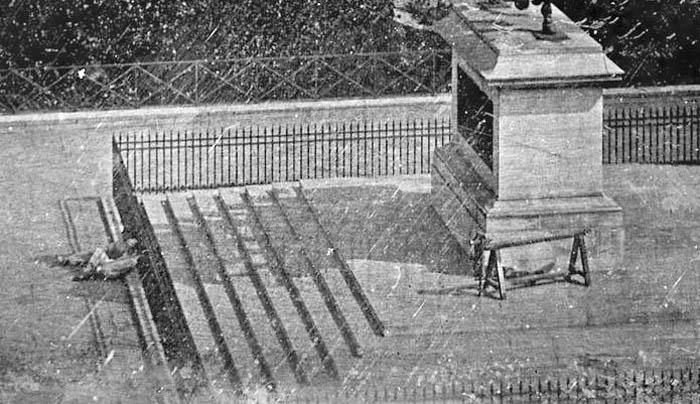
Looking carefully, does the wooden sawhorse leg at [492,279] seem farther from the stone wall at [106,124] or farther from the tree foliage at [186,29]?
the tree foliage at [186,29]

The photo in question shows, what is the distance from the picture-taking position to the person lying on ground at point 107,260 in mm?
22609

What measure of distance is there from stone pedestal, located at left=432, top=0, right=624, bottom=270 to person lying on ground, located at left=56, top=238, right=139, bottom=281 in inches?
156

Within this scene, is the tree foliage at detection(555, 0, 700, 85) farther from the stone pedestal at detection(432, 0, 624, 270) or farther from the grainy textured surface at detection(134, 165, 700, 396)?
the stone pedestal at detection(432, 0, 624, 270)

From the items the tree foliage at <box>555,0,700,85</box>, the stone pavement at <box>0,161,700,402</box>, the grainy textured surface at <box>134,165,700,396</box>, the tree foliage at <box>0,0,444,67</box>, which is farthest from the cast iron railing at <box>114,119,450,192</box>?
the tree foliage at <box>555,0,700,85</box>

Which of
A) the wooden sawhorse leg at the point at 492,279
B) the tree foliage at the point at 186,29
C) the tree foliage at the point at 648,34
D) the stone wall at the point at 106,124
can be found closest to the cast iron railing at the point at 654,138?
the tree foliage at the point at 648,34

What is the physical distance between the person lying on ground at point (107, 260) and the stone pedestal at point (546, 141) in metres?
3.96

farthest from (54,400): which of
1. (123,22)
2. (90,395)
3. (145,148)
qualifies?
(123,22)

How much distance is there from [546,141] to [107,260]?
511cm

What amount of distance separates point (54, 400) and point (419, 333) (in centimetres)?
381

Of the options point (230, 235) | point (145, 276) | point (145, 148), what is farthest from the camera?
point (145, 148)

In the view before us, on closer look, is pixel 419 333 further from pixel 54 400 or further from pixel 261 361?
Result: pixel 54 400

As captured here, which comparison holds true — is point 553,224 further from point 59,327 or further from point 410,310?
point 59,327

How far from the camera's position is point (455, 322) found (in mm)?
20250

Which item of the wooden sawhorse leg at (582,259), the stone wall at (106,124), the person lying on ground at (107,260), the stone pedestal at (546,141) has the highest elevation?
the stone pedestal at (546,141)
